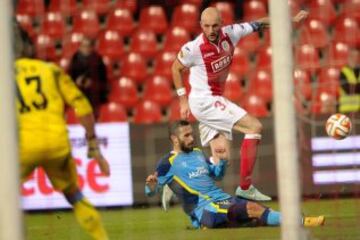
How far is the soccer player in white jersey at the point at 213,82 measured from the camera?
690cm

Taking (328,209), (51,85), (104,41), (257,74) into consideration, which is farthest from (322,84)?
(51,85)

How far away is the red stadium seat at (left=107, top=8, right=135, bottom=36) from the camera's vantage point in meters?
9.75

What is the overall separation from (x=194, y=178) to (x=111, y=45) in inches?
110

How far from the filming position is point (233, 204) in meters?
7.20

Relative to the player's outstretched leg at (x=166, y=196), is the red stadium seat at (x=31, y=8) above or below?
above

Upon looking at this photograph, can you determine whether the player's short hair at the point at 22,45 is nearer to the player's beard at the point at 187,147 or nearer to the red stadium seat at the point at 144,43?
the player's beard at the point at 187,147

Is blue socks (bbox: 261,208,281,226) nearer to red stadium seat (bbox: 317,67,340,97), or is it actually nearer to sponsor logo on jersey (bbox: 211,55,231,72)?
sponsor logo on jersey (bbox: 211,55,231,72)

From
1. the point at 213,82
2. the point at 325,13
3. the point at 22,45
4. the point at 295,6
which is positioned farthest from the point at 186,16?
the point at 22,45

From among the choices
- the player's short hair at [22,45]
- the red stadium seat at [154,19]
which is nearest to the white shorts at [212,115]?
the player's short hair at [22,45]

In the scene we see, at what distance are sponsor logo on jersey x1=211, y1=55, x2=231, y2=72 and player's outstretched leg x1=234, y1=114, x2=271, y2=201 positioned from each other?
0.42 m

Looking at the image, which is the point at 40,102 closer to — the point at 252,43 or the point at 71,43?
the point at 71,43

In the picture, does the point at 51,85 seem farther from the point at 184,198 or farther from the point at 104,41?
the point at 104,41

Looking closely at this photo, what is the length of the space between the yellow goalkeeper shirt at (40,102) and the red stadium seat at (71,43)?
2.79m

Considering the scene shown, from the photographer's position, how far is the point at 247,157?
24.1 ft
